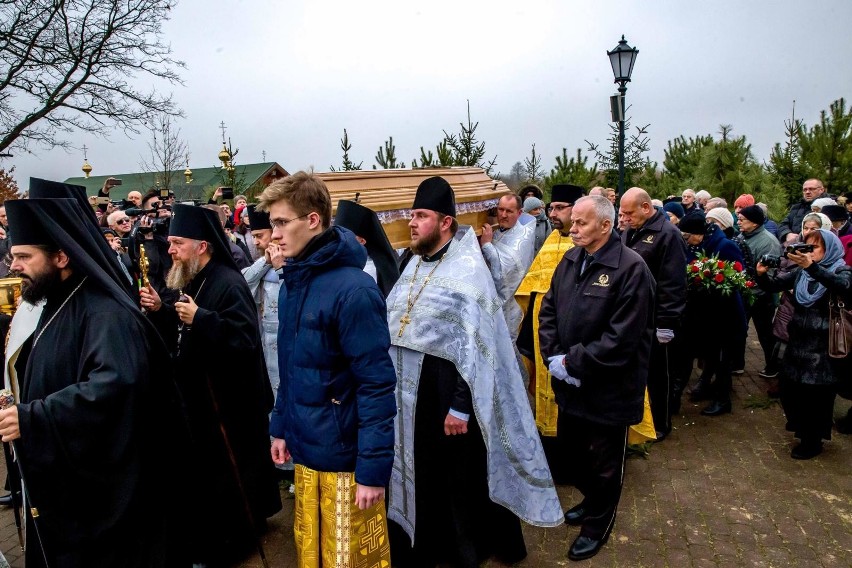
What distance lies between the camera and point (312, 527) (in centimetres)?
273

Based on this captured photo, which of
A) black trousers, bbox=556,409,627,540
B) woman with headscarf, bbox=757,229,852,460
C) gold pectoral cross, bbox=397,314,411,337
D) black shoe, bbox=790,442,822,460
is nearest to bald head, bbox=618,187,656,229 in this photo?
woman with headscarf, bbox=757,229,852,460

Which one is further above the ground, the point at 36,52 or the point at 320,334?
the point at 36,52

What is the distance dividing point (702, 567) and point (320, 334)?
2894 millimetres

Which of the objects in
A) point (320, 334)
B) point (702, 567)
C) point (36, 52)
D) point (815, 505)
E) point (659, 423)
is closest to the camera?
point (320, 334)

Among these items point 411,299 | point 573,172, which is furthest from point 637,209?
point 573,172

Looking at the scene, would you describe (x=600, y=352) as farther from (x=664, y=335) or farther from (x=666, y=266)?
(x=666, y=266)

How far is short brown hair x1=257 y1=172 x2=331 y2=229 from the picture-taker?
260 centimetres

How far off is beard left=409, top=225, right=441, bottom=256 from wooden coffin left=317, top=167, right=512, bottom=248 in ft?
3.19

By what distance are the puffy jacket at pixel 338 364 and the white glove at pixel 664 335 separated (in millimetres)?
3159

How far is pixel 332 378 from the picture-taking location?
264 cm

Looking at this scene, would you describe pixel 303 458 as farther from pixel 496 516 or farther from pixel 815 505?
pixel 815 505

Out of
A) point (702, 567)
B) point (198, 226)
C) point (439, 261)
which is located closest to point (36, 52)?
point (198, 226)

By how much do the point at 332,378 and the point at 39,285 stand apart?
139 centimetres

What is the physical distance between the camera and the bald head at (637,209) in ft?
17.6
